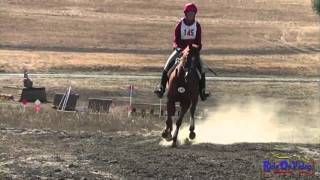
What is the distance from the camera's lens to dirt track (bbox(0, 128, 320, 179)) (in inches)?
465

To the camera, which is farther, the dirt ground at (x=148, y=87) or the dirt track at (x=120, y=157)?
the dirt ground at (x=148, y=87)

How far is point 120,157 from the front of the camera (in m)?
13.5

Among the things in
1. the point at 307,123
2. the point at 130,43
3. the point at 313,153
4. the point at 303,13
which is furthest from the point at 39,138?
the point at 303,13

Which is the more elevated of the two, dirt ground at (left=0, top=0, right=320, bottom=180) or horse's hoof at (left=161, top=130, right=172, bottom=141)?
horse's hoof at (left=161, top=130, right=172, bottom=141)

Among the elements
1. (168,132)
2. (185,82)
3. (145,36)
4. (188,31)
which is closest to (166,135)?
(168,132)

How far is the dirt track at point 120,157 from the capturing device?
1182 centimetres

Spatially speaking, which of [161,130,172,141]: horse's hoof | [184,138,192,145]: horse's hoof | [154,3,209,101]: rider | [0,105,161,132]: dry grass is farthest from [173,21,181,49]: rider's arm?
[0,105,161,132]: dry grass

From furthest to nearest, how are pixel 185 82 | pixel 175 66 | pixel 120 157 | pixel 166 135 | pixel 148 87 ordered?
pixel 148 87, pixel 175 66, pixel 166 135, pixel 185 82, pixel 120 157

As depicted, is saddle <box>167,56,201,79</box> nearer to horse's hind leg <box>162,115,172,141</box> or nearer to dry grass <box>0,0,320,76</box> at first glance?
horse's hind leg <box>162,115,172,141</box>

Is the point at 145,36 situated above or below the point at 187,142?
below

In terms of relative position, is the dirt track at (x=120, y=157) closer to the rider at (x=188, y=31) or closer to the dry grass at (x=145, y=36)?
the rider at (x=188, y=31)

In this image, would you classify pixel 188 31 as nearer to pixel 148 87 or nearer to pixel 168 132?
pixel 168 132

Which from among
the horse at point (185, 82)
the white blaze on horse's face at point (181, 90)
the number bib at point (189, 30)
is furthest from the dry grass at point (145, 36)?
the white blaze on horse's face at point (181, 90)

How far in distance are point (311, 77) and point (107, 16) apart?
38779 millimetres
